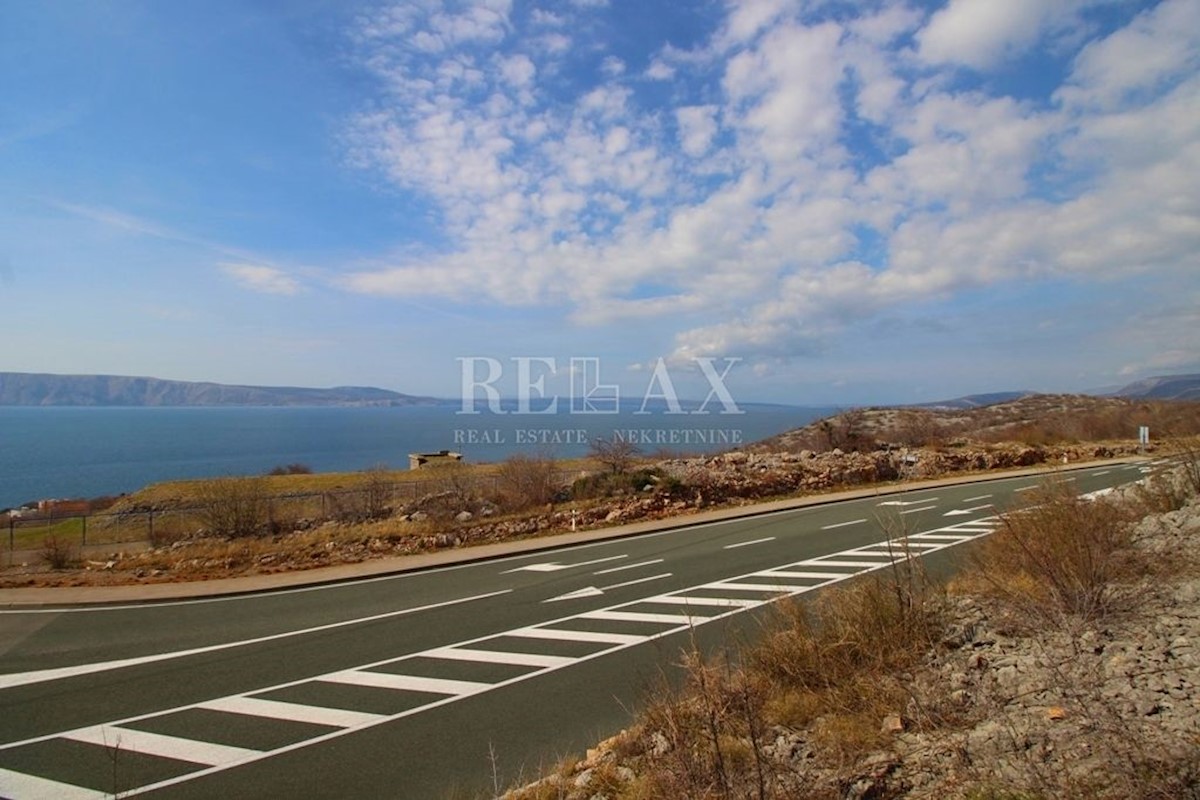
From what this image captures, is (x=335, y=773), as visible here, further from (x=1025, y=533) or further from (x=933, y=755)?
(x=1025, y=533)

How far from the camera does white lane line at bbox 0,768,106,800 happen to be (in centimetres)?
583

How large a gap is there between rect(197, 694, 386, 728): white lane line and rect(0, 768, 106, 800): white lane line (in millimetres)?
1765

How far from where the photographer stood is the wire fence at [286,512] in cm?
2783

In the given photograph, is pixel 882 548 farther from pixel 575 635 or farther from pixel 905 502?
pixel 905 502

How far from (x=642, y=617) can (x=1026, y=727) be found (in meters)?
6.80

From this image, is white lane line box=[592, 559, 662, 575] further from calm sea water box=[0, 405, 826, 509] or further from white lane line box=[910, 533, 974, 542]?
calm sea water box=[0, 405, 826, 509]

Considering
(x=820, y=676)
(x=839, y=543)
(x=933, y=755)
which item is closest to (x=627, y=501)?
(x=839, y=543)

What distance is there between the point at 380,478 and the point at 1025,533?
2961 cm

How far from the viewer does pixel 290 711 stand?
7.62m

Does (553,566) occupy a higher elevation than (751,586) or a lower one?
lower

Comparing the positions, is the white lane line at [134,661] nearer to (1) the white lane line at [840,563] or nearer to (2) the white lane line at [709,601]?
(2) the white lane line at [709,601]

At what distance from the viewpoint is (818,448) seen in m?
45.3

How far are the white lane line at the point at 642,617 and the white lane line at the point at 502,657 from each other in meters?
→ 1.98

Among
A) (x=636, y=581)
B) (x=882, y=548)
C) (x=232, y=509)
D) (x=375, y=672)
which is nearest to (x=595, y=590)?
(x=636, y=581)
